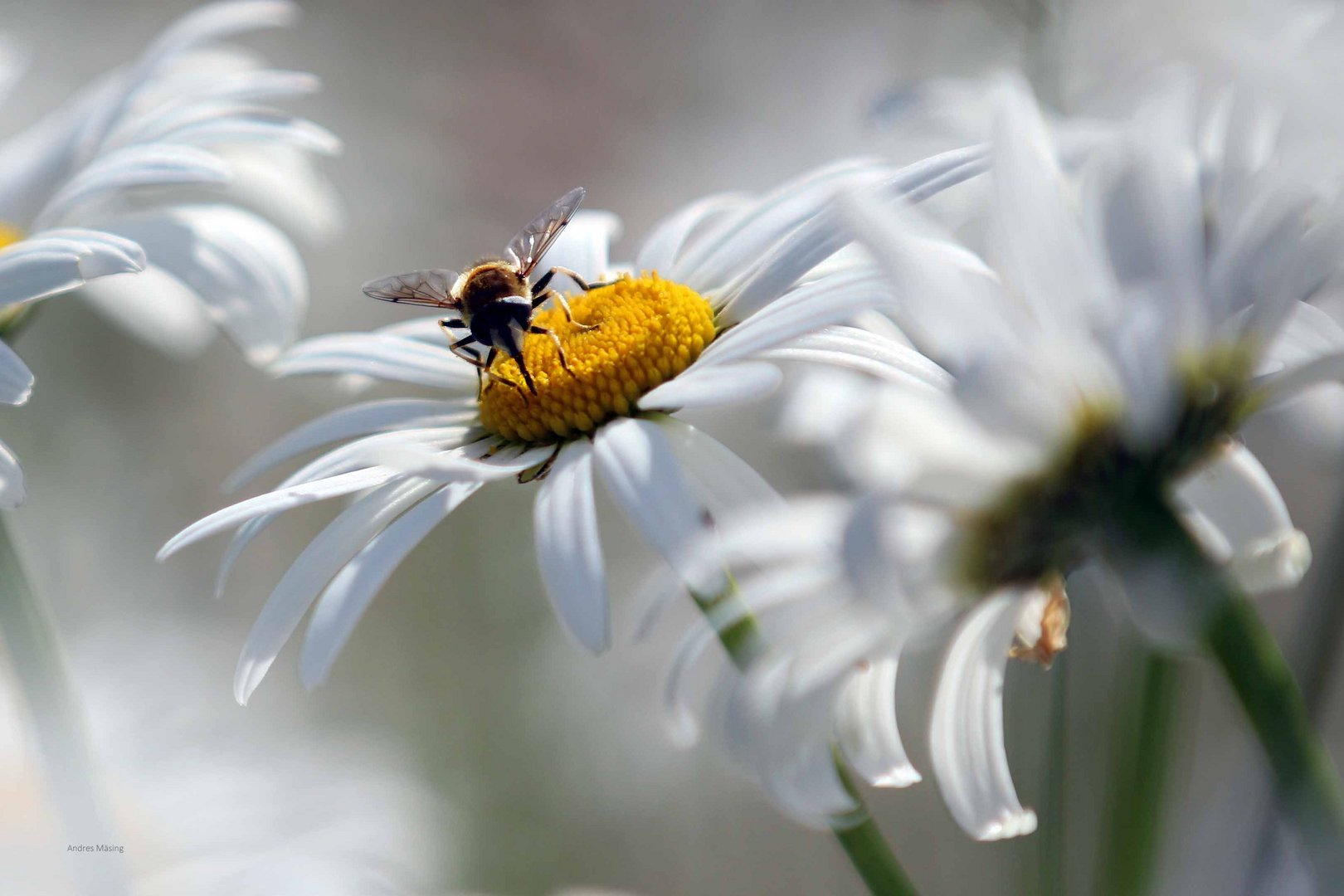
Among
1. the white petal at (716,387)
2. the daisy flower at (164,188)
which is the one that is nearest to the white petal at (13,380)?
the daisy flower at (164,188)

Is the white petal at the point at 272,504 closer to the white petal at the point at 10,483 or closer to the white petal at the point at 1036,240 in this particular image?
the white petal at the point at 10,483

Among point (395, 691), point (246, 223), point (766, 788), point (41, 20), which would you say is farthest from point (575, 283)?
point (41, 20)

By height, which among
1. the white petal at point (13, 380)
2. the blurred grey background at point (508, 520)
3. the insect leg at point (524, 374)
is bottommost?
the blurred grey background at point (508, 520)

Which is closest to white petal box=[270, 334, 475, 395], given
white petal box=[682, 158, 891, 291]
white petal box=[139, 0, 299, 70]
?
white petal box=[682, 158, 891, 291]

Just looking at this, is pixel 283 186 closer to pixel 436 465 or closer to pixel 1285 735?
pixel 436 465

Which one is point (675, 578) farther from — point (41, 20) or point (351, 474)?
point (41, 20)
